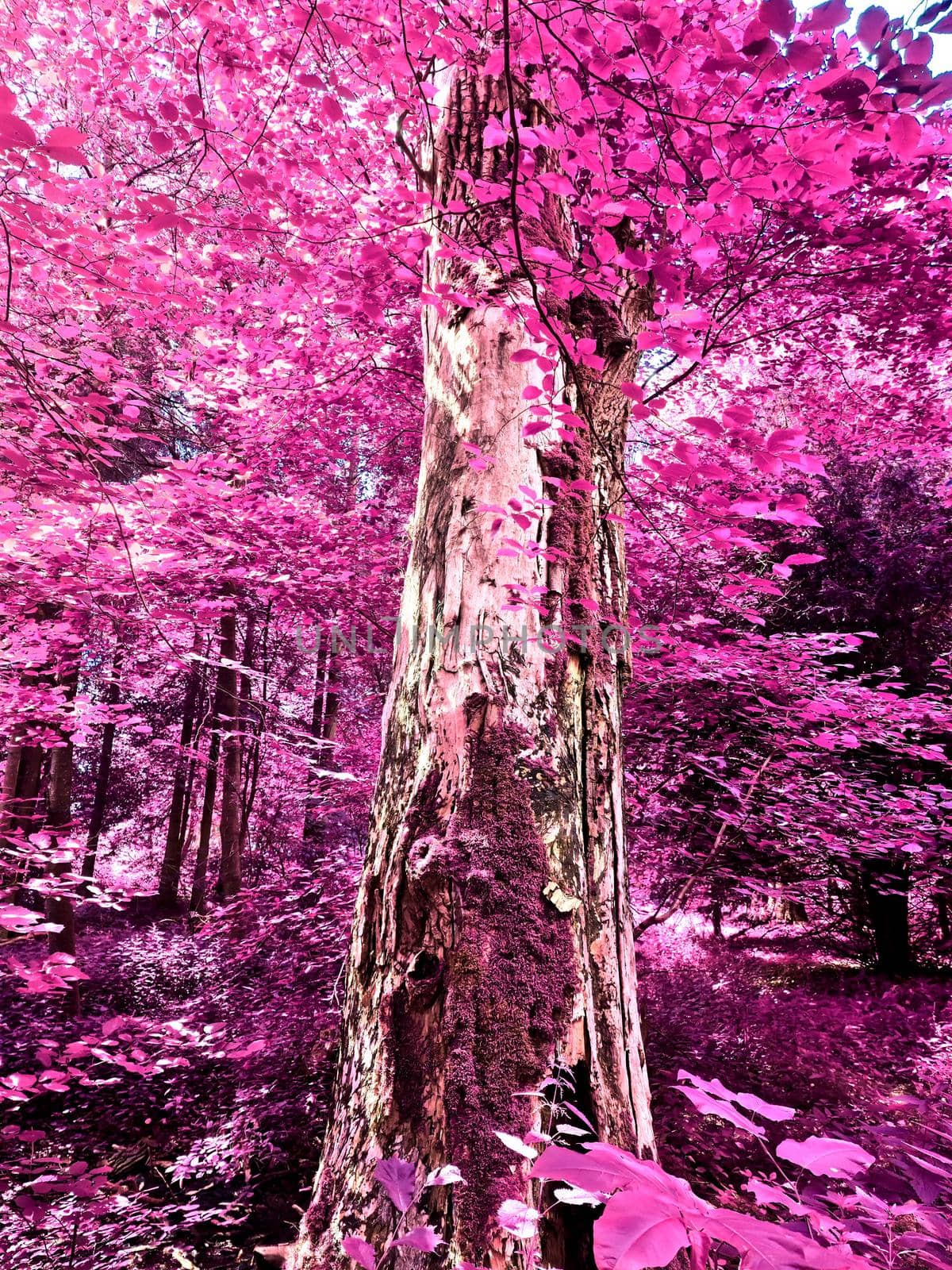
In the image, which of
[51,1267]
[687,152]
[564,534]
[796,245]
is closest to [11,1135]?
[51,1267]

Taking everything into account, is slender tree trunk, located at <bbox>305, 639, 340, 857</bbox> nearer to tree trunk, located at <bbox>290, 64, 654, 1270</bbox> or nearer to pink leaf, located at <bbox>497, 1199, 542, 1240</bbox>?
tree trunk, located at <bbox>290, 64, 654, 1270</bbox>

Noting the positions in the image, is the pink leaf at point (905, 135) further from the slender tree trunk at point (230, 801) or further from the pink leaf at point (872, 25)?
the slender tree trunk at point (230, 801)

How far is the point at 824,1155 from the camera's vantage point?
0.78m

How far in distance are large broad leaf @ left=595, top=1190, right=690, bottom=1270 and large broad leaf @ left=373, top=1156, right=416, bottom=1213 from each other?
0.44 m

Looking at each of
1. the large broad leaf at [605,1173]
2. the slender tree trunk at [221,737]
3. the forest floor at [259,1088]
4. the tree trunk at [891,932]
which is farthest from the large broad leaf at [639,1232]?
the tree trunk at [891,932]

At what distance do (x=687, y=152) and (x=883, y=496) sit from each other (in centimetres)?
527

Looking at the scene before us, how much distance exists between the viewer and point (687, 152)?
313cm

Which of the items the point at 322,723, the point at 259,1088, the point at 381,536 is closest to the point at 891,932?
the point at 259,1088

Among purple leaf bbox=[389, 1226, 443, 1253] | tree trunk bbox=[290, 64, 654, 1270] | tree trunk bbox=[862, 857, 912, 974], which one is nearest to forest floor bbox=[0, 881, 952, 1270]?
tree trunk bbox=[862, 857, 912, 974]

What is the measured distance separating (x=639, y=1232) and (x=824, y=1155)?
37cm

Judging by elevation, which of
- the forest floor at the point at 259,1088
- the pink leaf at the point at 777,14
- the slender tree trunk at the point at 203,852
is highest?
the pink leaf at the point at 777,14

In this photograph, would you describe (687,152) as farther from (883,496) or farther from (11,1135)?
(11,1135)

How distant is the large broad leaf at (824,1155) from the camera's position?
752mm

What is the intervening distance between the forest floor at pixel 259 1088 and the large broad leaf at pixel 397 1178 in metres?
2.07
